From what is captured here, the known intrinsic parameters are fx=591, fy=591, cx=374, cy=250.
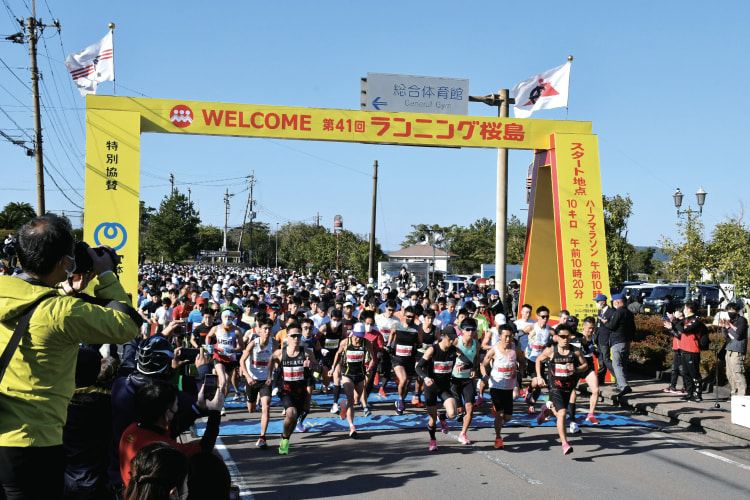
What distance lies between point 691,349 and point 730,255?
11.9 m

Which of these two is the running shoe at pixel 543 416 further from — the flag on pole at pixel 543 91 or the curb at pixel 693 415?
the flag on pole at pixel 543 91

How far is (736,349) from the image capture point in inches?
425

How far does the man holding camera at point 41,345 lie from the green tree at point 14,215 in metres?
32.3

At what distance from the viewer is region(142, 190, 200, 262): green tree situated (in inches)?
2670

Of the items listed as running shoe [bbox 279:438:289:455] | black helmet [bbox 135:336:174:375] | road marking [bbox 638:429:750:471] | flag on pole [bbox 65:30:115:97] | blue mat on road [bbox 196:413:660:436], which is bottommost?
blue mat on road [bbox 196:413:660:436]

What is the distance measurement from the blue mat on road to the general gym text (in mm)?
6454

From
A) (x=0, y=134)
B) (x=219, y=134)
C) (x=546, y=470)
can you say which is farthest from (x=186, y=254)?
(x=546, y=470)

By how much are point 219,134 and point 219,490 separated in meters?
11.3

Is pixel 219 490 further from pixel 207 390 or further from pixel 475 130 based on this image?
pixel 475 130

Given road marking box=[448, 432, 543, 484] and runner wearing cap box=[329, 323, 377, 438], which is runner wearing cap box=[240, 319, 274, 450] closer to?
runner wearing cap box=[329, 323, 377, 438]

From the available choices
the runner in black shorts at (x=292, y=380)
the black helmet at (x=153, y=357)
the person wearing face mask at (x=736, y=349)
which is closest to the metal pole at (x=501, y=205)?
the person wearing face mask at (x=736, y=349)

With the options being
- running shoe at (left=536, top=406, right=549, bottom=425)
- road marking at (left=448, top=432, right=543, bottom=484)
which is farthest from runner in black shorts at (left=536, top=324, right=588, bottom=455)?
road marking at (left=448, top=432, right=543, bottom=484)

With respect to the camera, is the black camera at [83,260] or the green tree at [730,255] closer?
the black camera at [83,260]

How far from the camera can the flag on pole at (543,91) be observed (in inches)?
598
